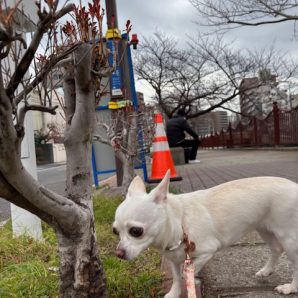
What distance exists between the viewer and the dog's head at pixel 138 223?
228 cm

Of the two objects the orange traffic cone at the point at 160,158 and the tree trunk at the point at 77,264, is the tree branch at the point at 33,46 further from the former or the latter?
the orange traffic cone at the point at 160,158

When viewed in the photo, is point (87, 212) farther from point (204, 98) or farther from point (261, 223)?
point (204, 98)

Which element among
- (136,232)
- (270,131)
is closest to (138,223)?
(136,232)

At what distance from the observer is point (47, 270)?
10.2ft

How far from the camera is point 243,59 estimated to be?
28.7 metres

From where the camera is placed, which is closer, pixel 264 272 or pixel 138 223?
pixel 138 223

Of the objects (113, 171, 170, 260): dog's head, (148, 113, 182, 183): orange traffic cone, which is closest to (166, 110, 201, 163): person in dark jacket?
(148, 113, 182, 183): orange traffic cone

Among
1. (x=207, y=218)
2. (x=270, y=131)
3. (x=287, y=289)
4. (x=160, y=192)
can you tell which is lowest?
(x=287, y=289)

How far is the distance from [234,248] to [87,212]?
189 cm

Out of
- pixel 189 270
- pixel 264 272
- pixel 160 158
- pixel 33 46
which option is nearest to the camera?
pixel 33 46

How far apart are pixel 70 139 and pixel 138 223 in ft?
1.98

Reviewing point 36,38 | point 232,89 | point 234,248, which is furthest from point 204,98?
point 36,38

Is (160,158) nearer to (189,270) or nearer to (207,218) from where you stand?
(207,218)

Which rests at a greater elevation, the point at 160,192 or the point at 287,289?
the point at 160,192
